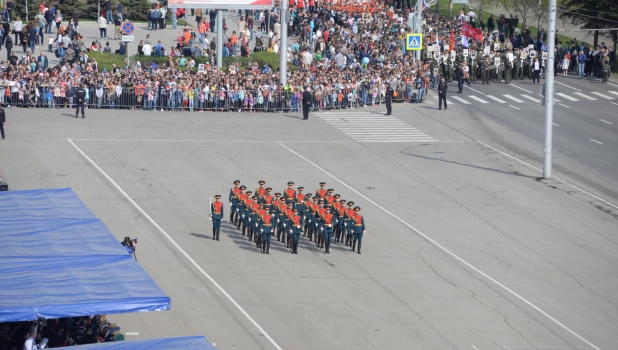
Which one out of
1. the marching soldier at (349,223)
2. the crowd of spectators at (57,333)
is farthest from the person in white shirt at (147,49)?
the crowd of spectators at (57,333)

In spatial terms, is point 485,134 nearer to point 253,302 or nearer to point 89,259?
point 253,302

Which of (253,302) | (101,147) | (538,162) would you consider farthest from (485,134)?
(253,302)

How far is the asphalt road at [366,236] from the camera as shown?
23969 millimetres

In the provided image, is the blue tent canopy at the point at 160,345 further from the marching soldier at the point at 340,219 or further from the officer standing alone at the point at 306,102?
the officer standing alone at the point at 306,102

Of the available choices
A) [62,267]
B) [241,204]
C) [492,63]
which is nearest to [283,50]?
[492,63]

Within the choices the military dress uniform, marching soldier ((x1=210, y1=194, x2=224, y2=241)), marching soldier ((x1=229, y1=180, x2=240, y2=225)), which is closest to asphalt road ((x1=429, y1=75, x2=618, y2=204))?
the military dress uniform

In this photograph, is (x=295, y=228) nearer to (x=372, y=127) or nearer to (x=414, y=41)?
(x=372, y=127)

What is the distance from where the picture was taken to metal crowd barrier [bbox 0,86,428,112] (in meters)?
44.4

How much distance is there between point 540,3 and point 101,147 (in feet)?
115

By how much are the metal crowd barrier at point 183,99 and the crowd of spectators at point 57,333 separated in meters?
25.0

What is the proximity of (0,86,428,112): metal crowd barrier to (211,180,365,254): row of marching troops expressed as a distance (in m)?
16.0

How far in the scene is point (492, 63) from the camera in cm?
5612

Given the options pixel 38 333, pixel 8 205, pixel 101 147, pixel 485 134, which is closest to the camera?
pixel 38 333

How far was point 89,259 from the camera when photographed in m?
21.3
